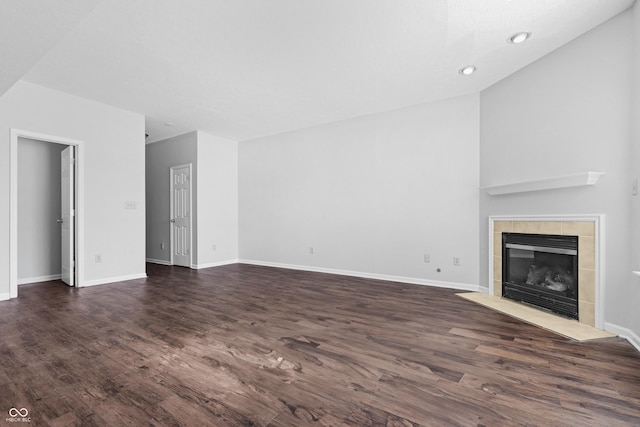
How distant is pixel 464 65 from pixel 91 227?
530cm

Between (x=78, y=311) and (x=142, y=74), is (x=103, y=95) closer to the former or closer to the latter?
(x=142, y=74)

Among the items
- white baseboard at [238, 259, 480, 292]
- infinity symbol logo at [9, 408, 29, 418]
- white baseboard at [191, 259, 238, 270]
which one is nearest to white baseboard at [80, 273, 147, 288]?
white baseboard at [191, 259, 238, 270]

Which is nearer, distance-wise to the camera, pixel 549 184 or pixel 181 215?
pixel 549 184

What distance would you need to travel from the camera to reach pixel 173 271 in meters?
5.69

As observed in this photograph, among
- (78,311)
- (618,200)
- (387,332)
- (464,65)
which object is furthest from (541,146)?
(78,311)

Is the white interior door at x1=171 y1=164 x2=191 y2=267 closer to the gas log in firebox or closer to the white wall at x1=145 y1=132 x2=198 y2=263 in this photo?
the white wall at x1=145 y1=132 x2=198 y2=263

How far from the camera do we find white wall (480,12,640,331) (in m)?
2.56

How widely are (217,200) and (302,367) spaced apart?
4979mm

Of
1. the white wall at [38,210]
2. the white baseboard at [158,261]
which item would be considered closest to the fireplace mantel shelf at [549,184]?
the white baseboard at [158,261]

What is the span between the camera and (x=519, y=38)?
9.30ft

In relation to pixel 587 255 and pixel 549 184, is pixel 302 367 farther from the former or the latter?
pixel 549 184

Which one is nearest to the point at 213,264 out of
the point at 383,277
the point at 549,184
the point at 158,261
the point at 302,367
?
the point at 158,261

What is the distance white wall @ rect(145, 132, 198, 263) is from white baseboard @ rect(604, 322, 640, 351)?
5.94m

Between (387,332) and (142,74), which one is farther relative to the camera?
(142,74)
